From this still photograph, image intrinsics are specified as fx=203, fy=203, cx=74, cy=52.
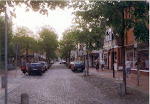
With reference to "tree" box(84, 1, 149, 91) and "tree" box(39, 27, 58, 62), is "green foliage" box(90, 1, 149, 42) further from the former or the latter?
"tree" box(39, 27, 58, 62)

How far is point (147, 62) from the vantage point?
19281 mm

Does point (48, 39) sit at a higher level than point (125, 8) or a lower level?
higher

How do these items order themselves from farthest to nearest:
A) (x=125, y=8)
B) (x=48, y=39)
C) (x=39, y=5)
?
(x=48, y=39), (x=125, y=8), (x=39, y=5)

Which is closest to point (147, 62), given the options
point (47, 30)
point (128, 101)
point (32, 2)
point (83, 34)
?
point (83, 34)

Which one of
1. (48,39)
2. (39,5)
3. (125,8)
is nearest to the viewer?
(39,5)

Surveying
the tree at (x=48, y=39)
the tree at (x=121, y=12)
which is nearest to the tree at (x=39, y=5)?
the tree at (x=121, y=12)

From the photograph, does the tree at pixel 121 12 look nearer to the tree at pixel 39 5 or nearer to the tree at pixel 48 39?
the tree at pixel 39 5

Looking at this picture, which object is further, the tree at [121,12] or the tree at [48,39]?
the tree at [48,39]

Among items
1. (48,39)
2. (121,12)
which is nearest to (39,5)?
(121,12)

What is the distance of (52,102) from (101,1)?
4877 mm

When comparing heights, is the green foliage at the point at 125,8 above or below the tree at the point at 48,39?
below

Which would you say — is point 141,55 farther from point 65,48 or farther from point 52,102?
point 65,48

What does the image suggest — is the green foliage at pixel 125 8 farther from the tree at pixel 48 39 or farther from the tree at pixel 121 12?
the tree at pixel 48 39

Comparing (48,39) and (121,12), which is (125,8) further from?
(48,39)
